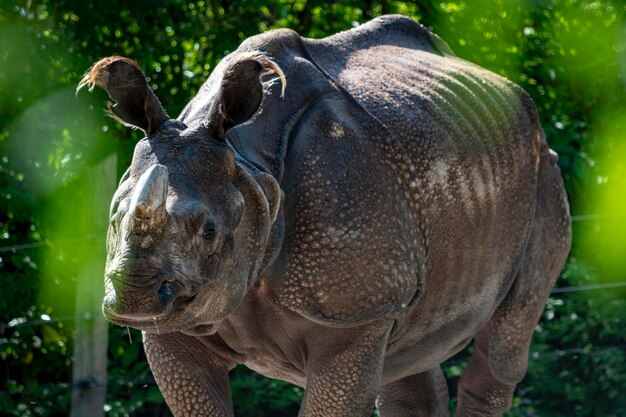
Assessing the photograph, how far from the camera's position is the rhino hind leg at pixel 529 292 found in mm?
5910

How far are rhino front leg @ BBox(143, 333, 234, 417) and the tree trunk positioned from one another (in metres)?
2.62

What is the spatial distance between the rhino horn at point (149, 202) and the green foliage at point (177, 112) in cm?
380

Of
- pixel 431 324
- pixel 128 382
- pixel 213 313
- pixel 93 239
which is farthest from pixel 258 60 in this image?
pixel 128 382

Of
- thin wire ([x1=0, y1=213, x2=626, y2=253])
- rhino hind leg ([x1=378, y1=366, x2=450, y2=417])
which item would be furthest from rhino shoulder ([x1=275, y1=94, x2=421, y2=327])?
thin wire ([x1=0, y1=213, x2=626, y2=253])

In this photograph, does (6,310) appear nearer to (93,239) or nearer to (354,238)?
(93,239)

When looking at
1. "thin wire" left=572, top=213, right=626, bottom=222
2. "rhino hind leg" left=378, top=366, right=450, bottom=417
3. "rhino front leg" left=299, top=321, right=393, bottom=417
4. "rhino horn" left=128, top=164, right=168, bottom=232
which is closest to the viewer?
"rhino horn" left=128, top=164, right=168, bottom=232

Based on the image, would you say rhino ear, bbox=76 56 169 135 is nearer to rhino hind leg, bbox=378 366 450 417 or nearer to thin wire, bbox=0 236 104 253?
rhino hind leg, bbox=378 366 450 417

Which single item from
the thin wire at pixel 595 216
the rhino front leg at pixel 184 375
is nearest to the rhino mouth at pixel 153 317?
the rhino front leg at pixel 184 375

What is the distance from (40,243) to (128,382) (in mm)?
917

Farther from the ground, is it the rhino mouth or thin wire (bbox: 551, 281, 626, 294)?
the rhino mouth

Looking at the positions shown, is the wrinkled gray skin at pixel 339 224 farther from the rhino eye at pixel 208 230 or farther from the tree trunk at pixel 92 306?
the tree trunk at pixel 92 306

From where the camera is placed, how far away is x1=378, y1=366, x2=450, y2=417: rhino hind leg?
247 inches

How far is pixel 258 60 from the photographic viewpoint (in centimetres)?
418

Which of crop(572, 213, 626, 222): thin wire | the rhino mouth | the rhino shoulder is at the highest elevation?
the rhino mouth
